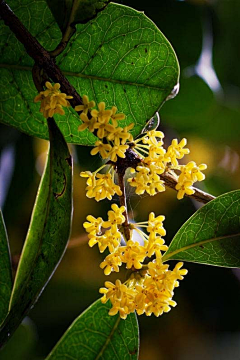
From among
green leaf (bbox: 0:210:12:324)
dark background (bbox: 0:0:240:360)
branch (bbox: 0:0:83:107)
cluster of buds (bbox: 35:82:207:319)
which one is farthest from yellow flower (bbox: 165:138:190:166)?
dark background (bbox: 0:0:240:360)

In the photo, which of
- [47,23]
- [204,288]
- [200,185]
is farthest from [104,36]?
[204,288]

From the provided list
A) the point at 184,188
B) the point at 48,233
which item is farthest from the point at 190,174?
the point at 48,233

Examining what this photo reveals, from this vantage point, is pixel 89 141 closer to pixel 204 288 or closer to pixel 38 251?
pixel 38 251

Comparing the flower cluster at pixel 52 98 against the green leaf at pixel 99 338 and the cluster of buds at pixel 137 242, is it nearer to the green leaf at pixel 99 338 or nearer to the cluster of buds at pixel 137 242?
the cluster of buds at pixel 137 242

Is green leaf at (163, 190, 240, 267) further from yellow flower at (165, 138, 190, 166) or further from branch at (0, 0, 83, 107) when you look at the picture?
branch at (0, 0, 83, 107)

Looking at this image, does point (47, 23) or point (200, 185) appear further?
point (200, 185)

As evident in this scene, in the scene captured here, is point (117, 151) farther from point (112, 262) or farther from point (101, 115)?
point (112, 262)
